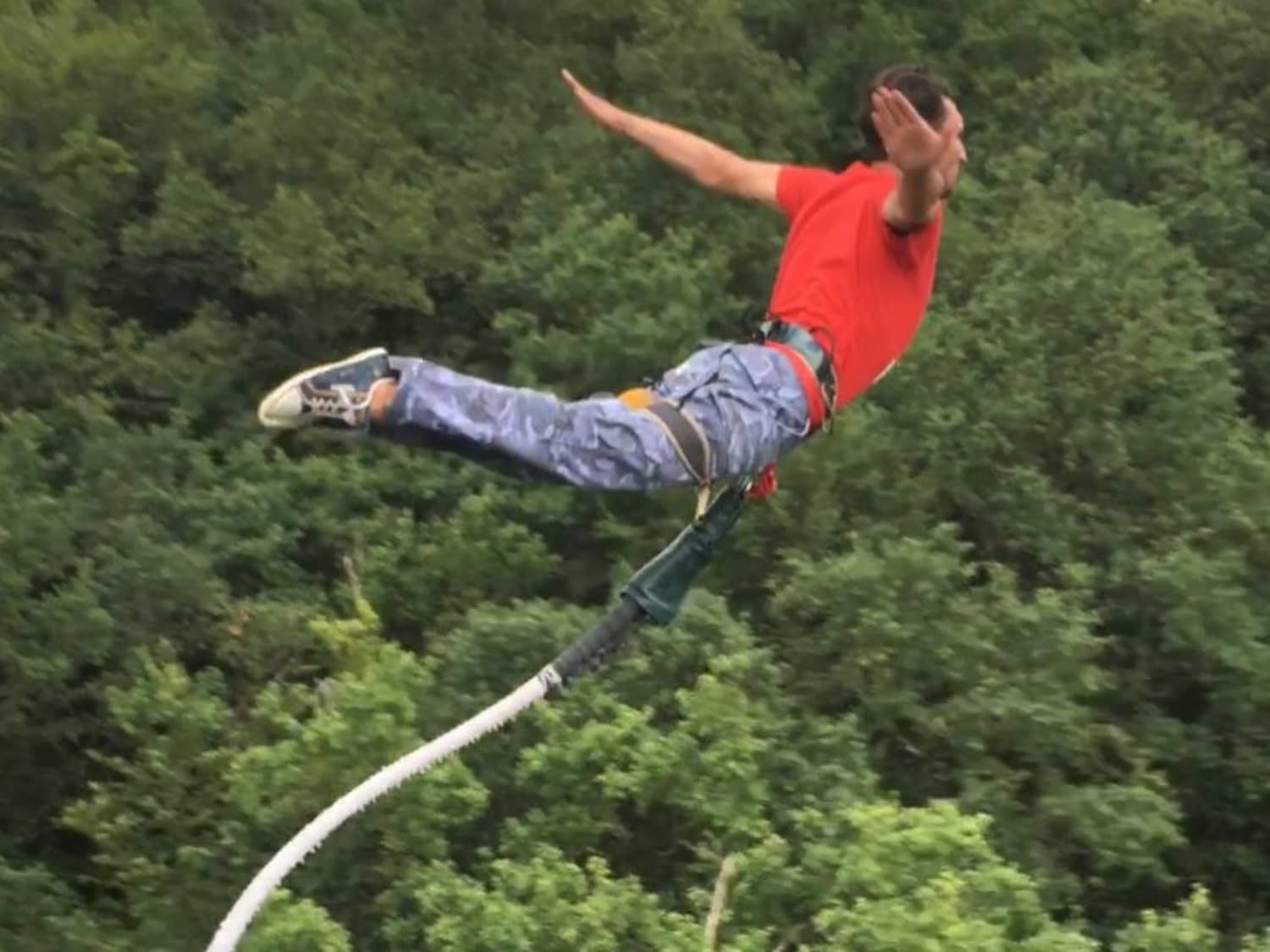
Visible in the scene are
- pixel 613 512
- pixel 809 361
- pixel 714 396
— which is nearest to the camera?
pixel 714 396

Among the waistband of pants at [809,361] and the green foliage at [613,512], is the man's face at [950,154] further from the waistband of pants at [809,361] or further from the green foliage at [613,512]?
the green foliage at [613,512]

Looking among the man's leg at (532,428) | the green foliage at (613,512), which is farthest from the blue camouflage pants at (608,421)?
the green foliage at (613,512)

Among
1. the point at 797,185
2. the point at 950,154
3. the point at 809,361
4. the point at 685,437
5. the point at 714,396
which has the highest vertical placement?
the point at 797,185

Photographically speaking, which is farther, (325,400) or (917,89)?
(917,89)

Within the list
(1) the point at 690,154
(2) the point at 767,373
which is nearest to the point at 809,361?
(2) the point at 767,373

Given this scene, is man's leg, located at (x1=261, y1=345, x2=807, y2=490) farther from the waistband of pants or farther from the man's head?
the man's head

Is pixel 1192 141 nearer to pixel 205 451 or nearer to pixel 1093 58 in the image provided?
pixel 1093 58

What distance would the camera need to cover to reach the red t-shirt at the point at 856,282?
341cm

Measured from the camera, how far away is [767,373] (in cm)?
333

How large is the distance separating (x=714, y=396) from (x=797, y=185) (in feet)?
2.26

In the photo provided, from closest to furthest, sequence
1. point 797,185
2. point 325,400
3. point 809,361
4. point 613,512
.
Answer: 1. point 325,400
2. point 809,361
3. point 797,185
4. point 613,512

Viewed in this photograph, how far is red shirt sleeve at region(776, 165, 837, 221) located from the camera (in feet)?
12.1

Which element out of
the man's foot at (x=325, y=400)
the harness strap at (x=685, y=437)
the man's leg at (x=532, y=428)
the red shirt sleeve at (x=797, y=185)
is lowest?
the man's foot at (x=325, y=400)

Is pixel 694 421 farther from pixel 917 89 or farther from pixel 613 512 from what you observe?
Answer: pixel 613 512
